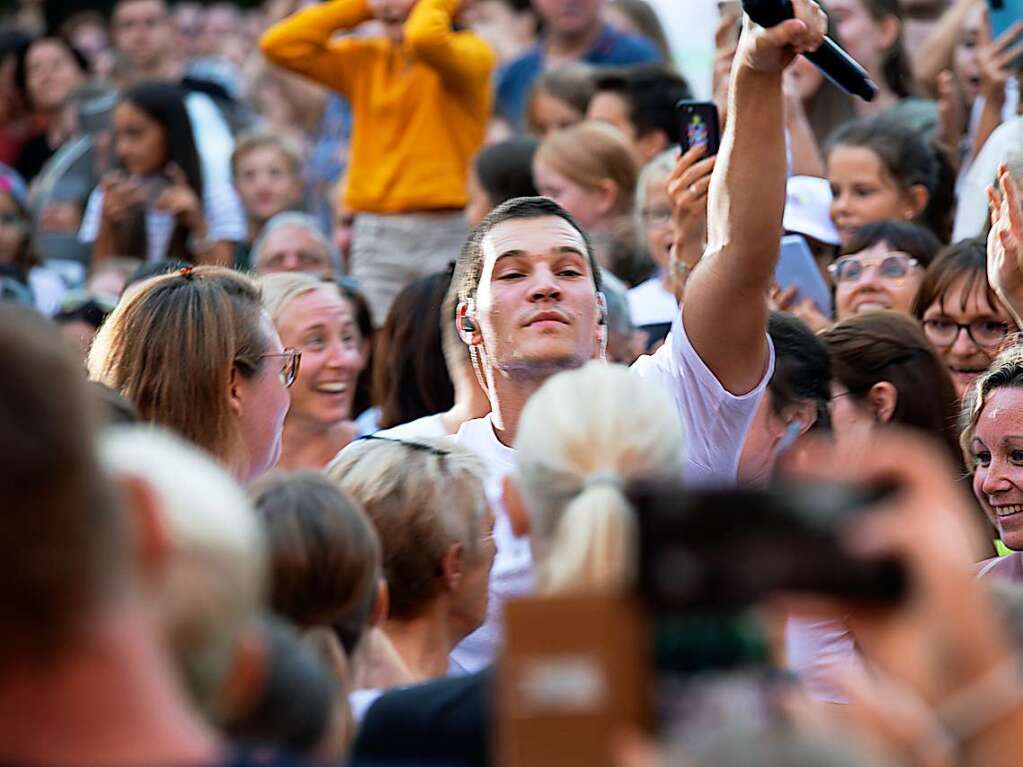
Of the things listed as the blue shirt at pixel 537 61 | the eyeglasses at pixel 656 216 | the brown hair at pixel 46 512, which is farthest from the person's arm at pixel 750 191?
the blue shirt at pixel 537 61

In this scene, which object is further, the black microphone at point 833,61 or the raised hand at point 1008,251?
the raised hand at point 1008,251

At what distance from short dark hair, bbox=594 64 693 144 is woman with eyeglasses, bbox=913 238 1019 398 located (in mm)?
2572

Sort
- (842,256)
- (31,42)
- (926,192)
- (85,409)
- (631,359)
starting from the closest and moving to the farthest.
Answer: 1. (85,409)
2. (631,359)
3. (842,256)
4. (926,192)
5. (31,42)

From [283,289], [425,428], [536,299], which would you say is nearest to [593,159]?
[283,289]

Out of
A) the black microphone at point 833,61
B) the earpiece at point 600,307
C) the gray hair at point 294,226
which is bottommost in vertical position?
the gray hair at point 294,226

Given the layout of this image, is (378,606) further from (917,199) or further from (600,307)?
(917,199)

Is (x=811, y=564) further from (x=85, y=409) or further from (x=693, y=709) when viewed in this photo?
(x=85, y=409)

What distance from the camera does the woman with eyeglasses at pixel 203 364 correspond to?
13.8ft

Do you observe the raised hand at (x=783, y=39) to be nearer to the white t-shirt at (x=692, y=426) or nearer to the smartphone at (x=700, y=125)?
the white t-shirt at (x=692, y=426)

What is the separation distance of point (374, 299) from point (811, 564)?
674 centimetres

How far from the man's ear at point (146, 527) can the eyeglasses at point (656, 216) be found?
190 inches

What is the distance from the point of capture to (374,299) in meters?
A: 8.52

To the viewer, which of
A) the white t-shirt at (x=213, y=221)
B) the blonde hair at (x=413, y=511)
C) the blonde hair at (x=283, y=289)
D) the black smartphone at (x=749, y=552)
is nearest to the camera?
the black smartphone at (x=749, y=552)

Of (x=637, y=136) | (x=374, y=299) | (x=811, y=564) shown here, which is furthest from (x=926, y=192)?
(x=811, y=564)
